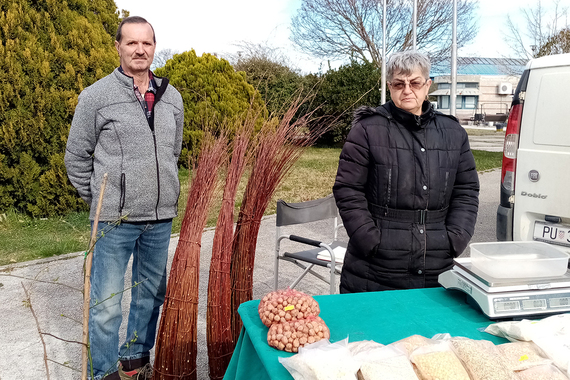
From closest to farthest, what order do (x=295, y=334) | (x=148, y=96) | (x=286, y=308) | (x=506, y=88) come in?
(x=295, y=334) → (x=286, y=308) → (x=148, y=96) → (x=506, y=88)

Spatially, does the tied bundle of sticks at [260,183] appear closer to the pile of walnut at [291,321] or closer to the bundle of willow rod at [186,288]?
the bundle of willow rod at [186,288]

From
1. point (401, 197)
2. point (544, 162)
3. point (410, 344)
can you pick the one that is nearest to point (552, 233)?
point (544, 162)

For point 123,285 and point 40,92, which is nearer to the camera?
point 123,285

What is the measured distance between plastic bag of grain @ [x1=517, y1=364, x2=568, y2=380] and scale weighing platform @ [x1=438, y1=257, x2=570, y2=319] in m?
0.38

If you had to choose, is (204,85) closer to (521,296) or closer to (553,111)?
(553,111)

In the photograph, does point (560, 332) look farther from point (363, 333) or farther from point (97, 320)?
point (97, 320)

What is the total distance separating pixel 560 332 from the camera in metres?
1.54

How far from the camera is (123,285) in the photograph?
8.97 ft

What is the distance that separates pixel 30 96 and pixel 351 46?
23468 mm

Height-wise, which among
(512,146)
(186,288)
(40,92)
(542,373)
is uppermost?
(40,92)

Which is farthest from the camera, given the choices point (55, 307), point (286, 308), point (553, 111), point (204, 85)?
point (204, 85)

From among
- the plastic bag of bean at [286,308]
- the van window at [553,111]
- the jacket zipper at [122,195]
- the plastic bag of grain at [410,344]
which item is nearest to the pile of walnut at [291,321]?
the plastic bag of bean at [286,308]

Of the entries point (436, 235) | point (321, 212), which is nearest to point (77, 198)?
point (321, 212)

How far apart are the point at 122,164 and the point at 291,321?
4.48 feet
